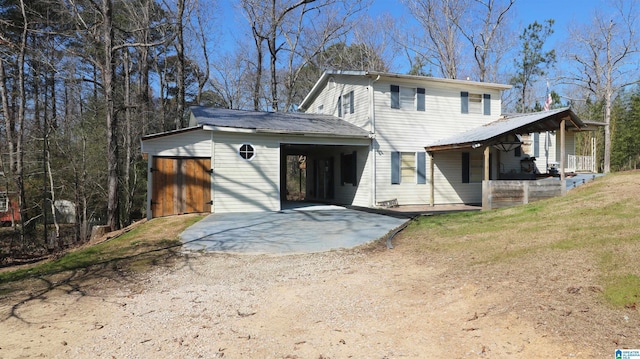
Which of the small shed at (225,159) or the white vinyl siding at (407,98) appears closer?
the small shed at (225,159)

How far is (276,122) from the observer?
14039 millimetres

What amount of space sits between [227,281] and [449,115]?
41.6 feet

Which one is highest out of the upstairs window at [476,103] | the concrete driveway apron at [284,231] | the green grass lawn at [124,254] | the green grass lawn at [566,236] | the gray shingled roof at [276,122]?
the upstairs window at [476,103]

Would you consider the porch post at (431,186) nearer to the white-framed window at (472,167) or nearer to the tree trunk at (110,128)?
the white-framed window at (472,167)

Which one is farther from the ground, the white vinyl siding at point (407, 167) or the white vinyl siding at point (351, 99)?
the white vinyl siding at point (351, 99)

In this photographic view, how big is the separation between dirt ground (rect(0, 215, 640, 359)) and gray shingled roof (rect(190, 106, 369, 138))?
Answer: 301 inches

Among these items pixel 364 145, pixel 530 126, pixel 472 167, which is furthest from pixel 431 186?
pixel 530 126

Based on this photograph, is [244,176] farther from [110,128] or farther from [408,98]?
[408,98]

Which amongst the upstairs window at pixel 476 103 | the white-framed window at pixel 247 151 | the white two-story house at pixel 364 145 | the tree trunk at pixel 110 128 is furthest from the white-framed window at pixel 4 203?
the upstairs window at pixel 476 103

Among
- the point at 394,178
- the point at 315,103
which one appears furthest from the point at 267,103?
the point at 394,178

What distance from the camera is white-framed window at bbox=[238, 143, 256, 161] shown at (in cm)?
1245

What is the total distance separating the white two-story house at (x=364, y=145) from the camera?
1182 centimetres

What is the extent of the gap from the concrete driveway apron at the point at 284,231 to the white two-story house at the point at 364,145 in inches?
56.4

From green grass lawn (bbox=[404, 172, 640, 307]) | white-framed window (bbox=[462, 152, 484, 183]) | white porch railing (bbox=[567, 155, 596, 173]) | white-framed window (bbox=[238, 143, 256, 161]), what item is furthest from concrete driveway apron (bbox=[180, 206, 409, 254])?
white porch railing (bbox=[567, 155, 596, 173])
